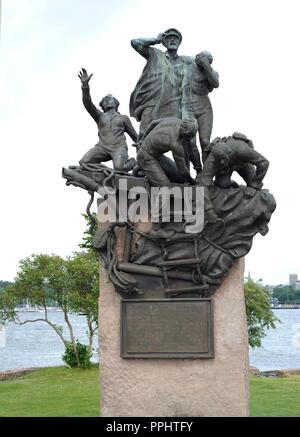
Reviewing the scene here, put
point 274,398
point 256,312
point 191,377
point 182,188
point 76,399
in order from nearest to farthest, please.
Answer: point 191,377 → point 182,188 → point 274,398 → point 76,399 → point 256,312

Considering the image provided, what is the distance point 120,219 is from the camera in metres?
7.15

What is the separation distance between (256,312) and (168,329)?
654 inches

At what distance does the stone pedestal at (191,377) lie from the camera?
6.87m

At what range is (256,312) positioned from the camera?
22922 millimetres

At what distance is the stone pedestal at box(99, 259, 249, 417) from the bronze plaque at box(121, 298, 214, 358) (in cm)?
11

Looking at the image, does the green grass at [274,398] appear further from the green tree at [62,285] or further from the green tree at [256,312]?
the green tree at [256,312]

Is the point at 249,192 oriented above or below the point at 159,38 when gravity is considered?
below

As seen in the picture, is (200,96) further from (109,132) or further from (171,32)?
(109,132)

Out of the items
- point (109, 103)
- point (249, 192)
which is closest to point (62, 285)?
point (109, 103)

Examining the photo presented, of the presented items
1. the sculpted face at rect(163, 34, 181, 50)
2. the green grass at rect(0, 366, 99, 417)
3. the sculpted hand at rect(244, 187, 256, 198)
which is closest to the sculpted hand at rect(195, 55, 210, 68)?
the sculpted face at rect(163, 34, 181, 50)

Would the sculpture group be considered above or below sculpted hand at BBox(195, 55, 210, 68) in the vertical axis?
below

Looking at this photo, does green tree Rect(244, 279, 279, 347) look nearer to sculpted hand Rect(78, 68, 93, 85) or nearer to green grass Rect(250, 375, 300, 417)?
green grass Rect(250, 375, 300, 417)

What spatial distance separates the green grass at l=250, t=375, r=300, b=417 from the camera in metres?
9.37
